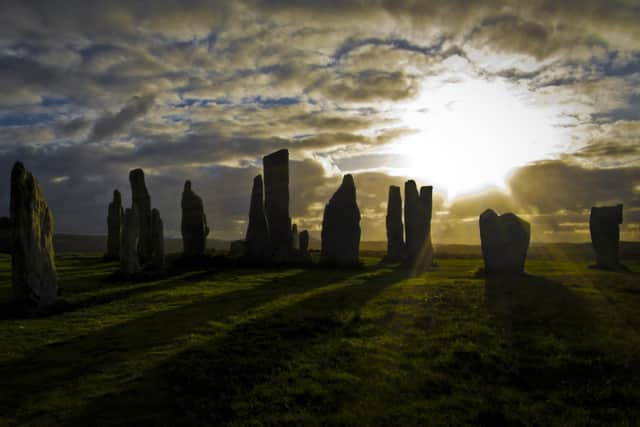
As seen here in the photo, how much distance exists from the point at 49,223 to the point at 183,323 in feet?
30.6

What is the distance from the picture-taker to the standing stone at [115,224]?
52.1 meters

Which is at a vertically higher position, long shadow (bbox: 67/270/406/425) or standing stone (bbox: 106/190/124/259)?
standing stone (bbox: 106/190/124/259)

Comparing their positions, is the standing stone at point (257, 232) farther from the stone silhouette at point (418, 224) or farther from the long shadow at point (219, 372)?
the long shadow at point (219, 372)

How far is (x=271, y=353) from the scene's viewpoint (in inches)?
504

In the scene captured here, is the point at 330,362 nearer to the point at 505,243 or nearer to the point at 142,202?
the point at 505,243

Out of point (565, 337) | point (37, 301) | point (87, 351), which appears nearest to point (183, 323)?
point (87, 351)

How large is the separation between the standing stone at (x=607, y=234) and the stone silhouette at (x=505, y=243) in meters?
17.5

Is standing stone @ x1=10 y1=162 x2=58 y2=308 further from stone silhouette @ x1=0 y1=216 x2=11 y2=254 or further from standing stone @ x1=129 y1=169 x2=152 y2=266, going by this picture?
stone silhouette @ x1=0 y1=216 x2=11 y2=254

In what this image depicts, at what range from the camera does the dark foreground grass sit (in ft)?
30.1

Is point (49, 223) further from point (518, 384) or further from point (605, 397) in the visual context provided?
point (605, 397)

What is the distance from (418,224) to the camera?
53.6m

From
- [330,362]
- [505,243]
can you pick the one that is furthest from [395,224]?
[330,362]

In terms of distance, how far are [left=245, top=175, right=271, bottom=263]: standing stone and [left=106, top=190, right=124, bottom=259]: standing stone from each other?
16651 millimetres

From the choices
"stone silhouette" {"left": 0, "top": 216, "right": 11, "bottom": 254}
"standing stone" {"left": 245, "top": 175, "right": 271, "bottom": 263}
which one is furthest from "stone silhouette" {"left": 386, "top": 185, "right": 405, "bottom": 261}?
"stone silhouette" {"left": 0, "top": 216, "right": 11, "bottom": 254}
